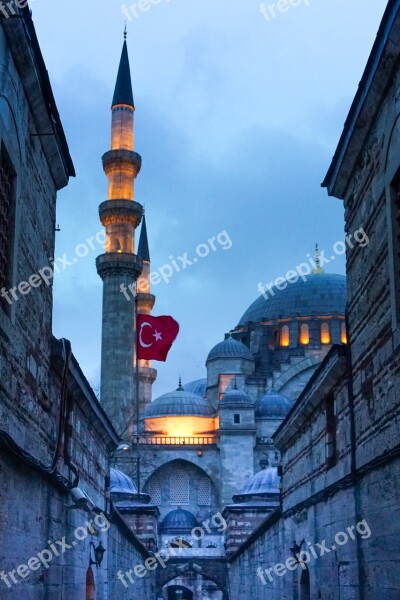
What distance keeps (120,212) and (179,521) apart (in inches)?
601

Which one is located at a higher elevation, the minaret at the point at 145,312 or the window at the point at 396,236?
the minaret at the point at 145,312

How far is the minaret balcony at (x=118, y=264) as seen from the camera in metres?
37.8

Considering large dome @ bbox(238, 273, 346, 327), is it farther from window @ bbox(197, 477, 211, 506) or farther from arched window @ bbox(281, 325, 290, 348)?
window @ bbox(197, 477, 211, 506)

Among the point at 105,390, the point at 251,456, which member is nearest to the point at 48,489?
the point at 105,390

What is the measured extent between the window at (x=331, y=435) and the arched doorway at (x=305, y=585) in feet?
8.83

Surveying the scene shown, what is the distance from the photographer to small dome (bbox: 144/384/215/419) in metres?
49.7

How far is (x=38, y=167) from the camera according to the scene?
814 cm

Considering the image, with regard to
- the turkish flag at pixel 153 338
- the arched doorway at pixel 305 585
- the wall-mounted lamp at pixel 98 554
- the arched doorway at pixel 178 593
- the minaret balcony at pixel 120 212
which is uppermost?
the minaret balcony at pixel 120 212

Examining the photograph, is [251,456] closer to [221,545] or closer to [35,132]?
[221,545]

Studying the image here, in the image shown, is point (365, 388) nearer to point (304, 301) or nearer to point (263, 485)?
point (263, 485)

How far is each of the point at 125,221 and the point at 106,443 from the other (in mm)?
24539

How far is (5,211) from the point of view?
267 inches

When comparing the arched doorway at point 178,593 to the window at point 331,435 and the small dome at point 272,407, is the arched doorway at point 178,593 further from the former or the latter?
the window at point 331,435

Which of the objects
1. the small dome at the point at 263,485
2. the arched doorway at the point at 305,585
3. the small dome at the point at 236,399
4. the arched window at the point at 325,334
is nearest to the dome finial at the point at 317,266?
the arched window at the point at 325,334
